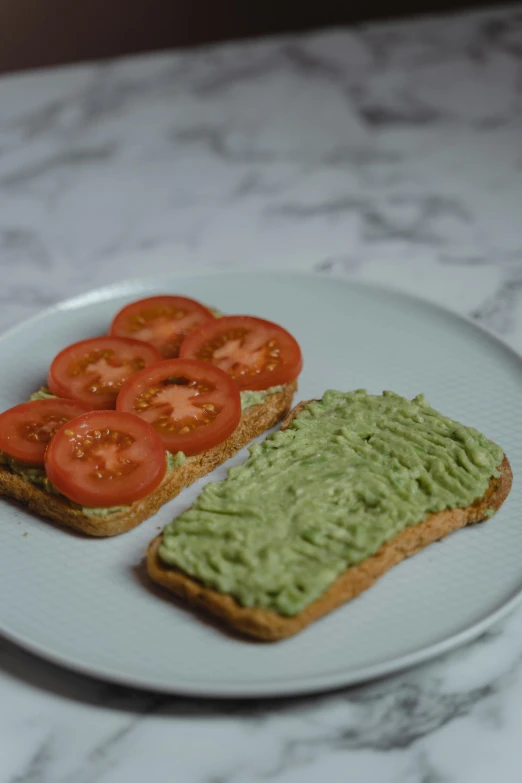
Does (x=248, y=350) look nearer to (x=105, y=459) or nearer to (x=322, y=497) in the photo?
(x=105, y=459)

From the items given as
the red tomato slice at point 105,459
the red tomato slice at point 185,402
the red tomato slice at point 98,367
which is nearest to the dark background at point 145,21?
the red tomato slice at point 98,367

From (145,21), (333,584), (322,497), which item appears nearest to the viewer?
(333,584)

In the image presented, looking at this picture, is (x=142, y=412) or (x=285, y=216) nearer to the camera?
(x=142, y=412)

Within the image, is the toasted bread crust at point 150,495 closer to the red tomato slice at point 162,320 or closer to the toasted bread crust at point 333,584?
the toasted bread crust at point 333,584

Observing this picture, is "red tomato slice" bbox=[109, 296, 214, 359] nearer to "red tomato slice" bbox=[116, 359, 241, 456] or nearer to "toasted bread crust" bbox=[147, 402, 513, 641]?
"red tomato slice" bbox=[116, 359, 241, 456]

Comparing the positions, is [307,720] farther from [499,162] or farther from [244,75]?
[244,75]

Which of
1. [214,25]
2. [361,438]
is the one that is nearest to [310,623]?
[361,438]

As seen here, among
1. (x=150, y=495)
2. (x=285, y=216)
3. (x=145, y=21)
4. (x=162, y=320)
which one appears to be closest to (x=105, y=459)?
(x=150, y=495)

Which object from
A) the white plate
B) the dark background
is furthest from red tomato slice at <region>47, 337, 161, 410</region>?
the dark background
